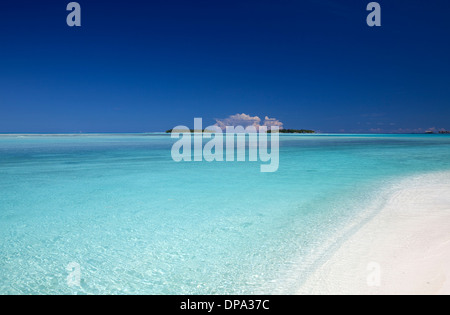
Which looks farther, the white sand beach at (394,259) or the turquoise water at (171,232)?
the turquoise water at (171,232)

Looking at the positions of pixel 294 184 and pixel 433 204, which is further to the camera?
pixel 294 184

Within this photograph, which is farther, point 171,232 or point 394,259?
point 171,232

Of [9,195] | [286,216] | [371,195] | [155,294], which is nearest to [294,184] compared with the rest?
[371,195]

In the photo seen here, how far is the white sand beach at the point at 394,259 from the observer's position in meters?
2.25

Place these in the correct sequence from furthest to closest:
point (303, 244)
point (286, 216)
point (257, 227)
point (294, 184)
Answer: point (294, 184) → point (286, 216) → point (257, 227) → point (303, 244)

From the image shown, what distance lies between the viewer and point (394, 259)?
2.71 meters

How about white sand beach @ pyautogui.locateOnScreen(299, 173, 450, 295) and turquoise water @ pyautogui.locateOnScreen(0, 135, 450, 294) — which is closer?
white sand beach @ pyautogui.locateOnScreen(299, 173, 450, 295)

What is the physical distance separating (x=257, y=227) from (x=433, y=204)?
3264mm

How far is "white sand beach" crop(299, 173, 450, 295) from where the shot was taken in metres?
2.25

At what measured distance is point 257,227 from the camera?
151 inches

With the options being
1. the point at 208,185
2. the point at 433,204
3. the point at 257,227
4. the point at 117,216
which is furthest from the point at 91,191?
the point at 433,204

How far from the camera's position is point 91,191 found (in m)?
6.20
